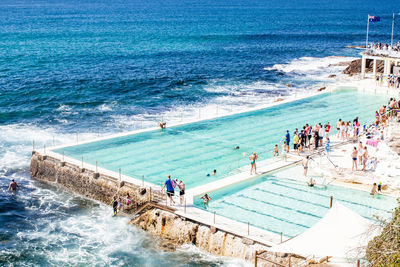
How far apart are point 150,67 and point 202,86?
46.6 ft

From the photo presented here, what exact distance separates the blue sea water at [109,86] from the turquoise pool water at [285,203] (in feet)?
7.75

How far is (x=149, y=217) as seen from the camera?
2159cm

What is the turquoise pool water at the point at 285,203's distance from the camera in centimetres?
1977

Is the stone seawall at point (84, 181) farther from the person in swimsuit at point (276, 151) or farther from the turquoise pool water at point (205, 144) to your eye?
the person in swimsuit at point (276, 151)

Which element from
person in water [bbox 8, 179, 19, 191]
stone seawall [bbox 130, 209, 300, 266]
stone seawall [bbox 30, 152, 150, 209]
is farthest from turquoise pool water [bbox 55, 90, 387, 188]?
person in water [bbox 8, 179, 19, 191]

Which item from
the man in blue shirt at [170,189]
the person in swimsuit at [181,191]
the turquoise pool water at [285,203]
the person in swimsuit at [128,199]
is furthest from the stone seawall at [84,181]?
the turquoise pool water at [285,203]

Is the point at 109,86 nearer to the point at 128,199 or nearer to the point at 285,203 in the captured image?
the point at 128,199

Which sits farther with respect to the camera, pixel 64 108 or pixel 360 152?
pixel 64 108

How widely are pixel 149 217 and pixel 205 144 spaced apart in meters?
8.41

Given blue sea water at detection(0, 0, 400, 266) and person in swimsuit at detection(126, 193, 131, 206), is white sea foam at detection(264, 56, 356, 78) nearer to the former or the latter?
blue sea water at detection(0, 0, 400, 266)

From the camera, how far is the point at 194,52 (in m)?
83.9

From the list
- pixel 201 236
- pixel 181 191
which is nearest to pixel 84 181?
pixel 181 191

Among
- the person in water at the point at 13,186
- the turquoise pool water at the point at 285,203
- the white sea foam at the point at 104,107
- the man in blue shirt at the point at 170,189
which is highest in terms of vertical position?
the man in blue shirt at the point at 170,189

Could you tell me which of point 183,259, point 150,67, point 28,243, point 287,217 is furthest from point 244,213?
point 150,67
